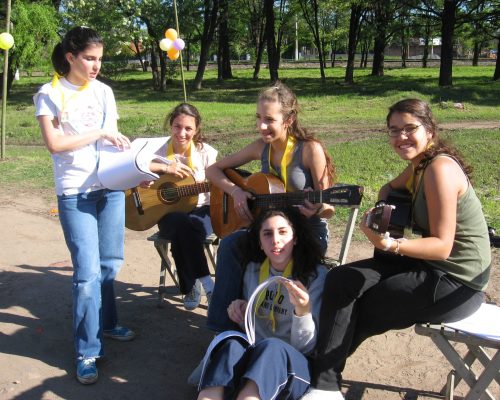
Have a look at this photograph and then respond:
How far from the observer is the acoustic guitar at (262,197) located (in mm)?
3311

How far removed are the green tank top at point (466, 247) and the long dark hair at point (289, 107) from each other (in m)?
0.96

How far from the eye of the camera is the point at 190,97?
22.8m

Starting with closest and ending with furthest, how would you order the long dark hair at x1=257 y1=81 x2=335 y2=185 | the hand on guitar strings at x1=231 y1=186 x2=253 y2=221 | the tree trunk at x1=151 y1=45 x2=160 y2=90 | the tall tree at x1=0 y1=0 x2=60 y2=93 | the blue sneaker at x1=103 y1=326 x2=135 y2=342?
1. the long dark hair at x1=257 y1=81 x2=335 y2=185
2. the hand on guitar strings at x1=231 y1=186 x2=253 y2=221
3. the blue sneaker at x1=103 y1=326 x2=135 y2=342
4. the tall tree at x1=0 y1=0 x2=60 y2=93
5. the tree trunk at x1=151 y1=45 x2=160 y2=90

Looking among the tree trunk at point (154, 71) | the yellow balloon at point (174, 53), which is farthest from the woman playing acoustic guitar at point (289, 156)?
the tree trunk at point (154, 71)

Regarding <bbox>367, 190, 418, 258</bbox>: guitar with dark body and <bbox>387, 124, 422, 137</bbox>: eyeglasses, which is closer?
<bbox>367, 190, 418, 258</bbox>: guitar with dark body

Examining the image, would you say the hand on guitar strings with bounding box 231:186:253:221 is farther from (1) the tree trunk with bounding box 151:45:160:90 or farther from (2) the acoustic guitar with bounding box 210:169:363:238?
(1) the tree trunk with bounding box 151:45:160:90

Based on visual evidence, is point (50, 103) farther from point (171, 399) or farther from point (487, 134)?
point (487, 134)

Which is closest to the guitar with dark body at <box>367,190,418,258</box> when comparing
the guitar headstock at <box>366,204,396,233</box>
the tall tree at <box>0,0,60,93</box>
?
the guitar headstock at <box>366,204,396,233</box>

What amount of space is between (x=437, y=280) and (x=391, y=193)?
1.62 ft

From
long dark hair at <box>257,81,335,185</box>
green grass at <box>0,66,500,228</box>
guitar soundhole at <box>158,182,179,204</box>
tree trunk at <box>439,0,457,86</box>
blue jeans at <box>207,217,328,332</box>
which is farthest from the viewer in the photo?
tree trunk at <box>439,0,457,86</box>

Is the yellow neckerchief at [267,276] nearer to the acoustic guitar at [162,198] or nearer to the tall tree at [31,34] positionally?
the acoustic guitar at [162,198]

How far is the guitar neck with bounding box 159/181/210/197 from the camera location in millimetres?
4188

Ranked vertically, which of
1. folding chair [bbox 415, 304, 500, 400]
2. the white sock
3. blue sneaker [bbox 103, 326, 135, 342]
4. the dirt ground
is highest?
folding chair [bbox 415, 304, 500, 400]

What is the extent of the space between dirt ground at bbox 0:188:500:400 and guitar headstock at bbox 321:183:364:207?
38.2 inches
